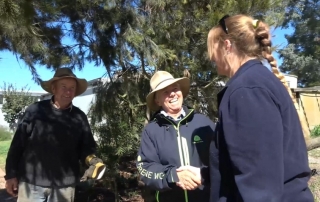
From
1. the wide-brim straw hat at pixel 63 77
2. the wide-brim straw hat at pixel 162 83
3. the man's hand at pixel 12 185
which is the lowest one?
the man's hand at pixel 12 185

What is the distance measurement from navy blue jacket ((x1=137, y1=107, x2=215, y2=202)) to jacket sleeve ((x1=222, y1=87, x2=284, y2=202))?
1.13 meters

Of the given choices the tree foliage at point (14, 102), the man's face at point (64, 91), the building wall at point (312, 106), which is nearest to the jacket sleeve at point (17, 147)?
the man's face at point (64, 91)

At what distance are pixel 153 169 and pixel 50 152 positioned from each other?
3.70 feet

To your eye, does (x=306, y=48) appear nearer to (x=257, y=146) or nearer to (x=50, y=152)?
(x=50, y=152)

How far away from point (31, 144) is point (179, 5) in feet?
7.41

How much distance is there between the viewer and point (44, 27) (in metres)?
4.34

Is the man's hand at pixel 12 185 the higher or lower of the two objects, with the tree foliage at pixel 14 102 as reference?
lower

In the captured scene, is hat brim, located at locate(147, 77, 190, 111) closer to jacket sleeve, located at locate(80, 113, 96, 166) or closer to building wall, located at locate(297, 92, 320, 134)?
jacket sleeve, located at locate(80, 113, 96, 166)

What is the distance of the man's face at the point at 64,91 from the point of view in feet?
11.2

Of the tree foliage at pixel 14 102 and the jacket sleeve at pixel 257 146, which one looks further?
the tree foliage at pixel 14 102

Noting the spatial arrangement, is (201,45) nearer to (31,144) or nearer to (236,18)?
(31,144)

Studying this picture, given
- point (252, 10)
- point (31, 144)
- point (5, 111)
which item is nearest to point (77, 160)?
point (31, 144)

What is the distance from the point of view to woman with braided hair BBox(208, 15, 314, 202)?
142 centimetres

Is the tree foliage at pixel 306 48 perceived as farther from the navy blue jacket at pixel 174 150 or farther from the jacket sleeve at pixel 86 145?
the navy blue jacket at pixel 174 150
